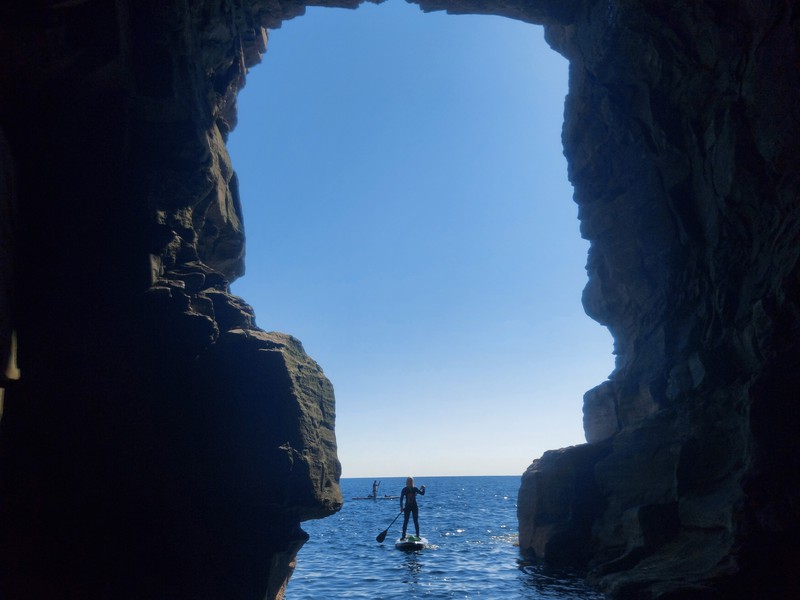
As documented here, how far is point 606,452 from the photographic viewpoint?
2094cm

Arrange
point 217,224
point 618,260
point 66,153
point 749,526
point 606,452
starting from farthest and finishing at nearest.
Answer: point 618,260 → point 606,452 → point 217,224 → point 66,153 → point 749,526

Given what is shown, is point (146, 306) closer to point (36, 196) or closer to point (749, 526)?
point (36, 196)

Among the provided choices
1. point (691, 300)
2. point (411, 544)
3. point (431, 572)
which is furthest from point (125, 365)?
point (411, 544)

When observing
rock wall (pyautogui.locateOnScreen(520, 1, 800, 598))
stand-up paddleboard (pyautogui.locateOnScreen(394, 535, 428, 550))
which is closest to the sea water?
stand-up paddleboard (pyautogui.locateOnScreen(394, 535, 428, 550))

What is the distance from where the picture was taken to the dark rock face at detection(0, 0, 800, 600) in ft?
36.1

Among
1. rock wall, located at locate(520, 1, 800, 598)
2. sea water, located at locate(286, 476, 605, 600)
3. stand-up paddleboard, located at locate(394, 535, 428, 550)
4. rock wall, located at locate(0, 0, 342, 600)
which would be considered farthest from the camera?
stand-up paddleboard, located at locate(394, 535, 428, 550)

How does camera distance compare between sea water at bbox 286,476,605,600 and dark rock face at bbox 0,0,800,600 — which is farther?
sea water at bbox 286,476,605,600

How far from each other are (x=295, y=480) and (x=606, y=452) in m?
14.1

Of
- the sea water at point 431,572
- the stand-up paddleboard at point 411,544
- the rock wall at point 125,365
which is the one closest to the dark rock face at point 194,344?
the rock wall at point 125,365

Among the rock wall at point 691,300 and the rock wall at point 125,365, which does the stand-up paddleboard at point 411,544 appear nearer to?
the rock wall at point 691,300

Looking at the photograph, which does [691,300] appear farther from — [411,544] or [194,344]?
[411,544]

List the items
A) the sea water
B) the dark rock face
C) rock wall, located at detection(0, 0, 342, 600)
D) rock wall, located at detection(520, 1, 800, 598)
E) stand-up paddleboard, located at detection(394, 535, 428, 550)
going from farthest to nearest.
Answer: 1. stand-up paddleboard, located at detection(394, 535, 428, 550)
2. the sea water
3. rock wall, located at detection(520, 1, 800, 598)
4. the dark rock face
5. rock wall, located at detection(0, 0, 342, 600)

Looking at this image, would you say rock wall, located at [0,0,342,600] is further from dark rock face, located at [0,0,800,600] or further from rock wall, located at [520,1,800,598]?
rock wall, located at [520,1,800,598]

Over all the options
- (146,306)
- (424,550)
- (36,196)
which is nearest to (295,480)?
(146,306)
